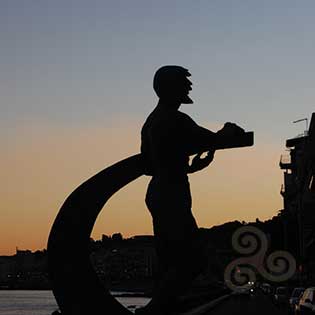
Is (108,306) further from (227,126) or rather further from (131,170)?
(227,126)

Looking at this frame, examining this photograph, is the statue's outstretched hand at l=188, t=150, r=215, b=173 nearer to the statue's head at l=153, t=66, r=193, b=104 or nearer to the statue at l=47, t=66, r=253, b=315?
the statue at l=47, t=66, r=253, b=315

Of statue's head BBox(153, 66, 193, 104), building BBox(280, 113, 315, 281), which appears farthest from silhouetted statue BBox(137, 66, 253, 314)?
building BBox(280, 113, 315, 281)

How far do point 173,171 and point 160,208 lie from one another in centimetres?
37

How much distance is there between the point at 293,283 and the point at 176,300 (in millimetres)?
72068

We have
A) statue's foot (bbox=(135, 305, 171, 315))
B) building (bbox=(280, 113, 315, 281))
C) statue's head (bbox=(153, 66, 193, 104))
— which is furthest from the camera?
building (bbox=(280, 113, 315, 281))

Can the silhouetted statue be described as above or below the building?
below

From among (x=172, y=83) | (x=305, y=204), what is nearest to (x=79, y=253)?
(x=172, y=83)

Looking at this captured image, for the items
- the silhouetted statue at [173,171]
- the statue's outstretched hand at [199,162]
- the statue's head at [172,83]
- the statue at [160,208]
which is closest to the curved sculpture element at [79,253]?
the statue at [160,208]

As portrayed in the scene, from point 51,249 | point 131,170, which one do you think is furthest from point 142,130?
point 51,249

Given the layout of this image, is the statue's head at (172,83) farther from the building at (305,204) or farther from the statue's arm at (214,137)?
the building at (305,204)

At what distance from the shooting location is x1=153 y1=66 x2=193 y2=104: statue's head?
7727mm

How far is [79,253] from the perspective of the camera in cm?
770

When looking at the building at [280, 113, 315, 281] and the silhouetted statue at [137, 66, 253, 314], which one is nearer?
the silhouetted statue at [137, 66, 253, 314]

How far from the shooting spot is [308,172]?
2360 inches
